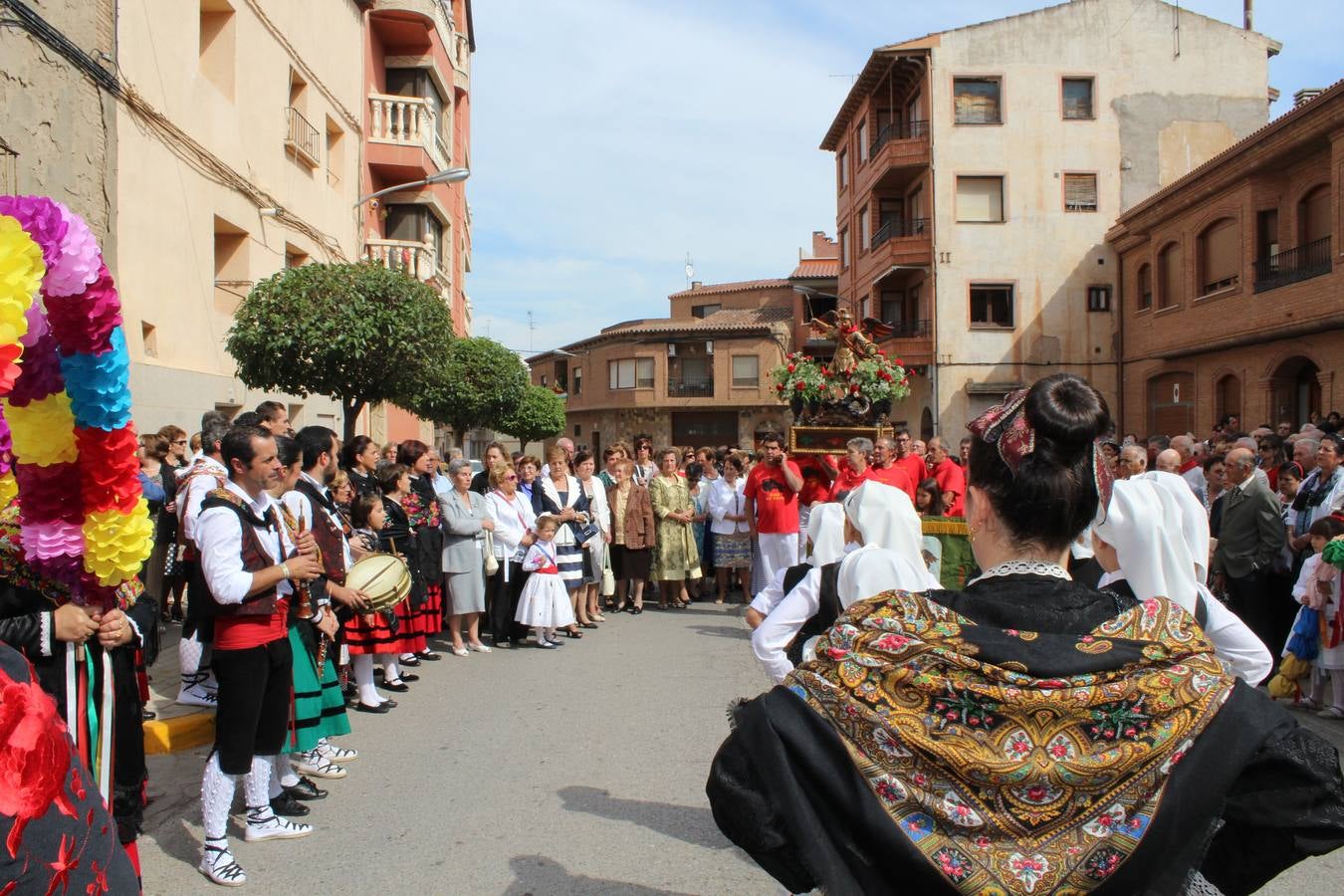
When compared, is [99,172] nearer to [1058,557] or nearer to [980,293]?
[1058,557]

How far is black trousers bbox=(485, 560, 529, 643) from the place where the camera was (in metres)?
10.5

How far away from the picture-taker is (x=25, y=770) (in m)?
1.59

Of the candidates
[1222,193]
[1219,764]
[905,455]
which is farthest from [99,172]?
[1222,193]

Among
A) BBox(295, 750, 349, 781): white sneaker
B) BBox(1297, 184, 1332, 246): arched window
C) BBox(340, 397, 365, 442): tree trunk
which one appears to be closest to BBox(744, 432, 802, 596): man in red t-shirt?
BBox(340, 397, 365, 442): tree trunk

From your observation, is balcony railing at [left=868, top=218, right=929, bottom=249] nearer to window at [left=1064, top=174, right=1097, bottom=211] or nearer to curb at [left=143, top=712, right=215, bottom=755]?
window at [left=1064, top=174, right=1097, bottom=211]

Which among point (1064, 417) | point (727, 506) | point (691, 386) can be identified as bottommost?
point (727, 506)

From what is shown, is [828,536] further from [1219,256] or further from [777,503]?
[1219,256]

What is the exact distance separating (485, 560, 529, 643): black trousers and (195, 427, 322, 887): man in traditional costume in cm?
544

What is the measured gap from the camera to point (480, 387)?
3036 cm

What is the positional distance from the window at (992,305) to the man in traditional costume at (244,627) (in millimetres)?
28620

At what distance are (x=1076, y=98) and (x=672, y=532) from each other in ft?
80.0

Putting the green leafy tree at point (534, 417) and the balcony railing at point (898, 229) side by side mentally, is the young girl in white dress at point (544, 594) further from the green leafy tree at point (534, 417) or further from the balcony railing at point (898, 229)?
the balcony railing at point (898, 229)

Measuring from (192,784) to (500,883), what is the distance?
254cm

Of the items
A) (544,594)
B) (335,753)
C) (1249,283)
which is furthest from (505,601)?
(1249,283)
